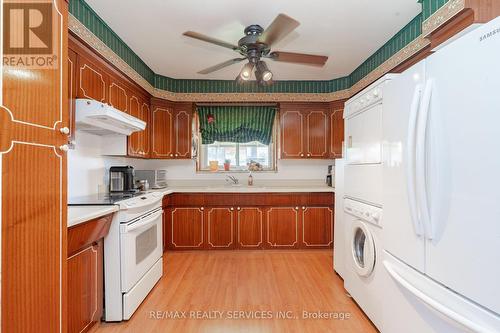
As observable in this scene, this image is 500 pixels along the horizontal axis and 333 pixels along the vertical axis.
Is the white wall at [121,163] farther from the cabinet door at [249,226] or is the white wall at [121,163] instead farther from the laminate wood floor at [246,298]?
the laminate wood floor at [246,298]

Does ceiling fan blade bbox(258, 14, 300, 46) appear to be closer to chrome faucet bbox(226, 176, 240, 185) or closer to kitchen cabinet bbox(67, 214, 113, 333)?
kitchen cabinet bbox(67, 214, 113, 333)

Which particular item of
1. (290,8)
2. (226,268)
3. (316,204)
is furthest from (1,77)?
(316,204)

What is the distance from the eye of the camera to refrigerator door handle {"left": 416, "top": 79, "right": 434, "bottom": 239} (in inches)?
43.9

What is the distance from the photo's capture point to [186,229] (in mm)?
3609

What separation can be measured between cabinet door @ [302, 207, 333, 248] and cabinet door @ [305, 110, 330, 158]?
2.82ft

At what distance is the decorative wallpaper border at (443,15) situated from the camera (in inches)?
56.1

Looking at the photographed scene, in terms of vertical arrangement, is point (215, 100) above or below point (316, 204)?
above

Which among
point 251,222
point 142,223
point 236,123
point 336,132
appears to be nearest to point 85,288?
point 142,223

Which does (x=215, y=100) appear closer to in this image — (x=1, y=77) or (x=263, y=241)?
(x=263, y=241)

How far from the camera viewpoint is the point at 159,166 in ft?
13.7

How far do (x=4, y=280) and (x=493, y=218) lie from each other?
167 cm

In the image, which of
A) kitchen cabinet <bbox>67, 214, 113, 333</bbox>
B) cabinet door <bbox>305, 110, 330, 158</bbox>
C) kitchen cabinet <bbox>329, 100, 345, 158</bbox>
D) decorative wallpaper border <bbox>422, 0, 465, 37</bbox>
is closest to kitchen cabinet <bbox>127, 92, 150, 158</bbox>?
kitchen cabinet <bbox>67, 214, 113, 333</bbox>

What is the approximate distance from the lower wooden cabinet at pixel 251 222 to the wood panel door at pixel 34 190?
96.0 inches

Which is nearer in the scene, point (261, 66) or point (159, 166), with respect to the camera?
point (261, 66)
